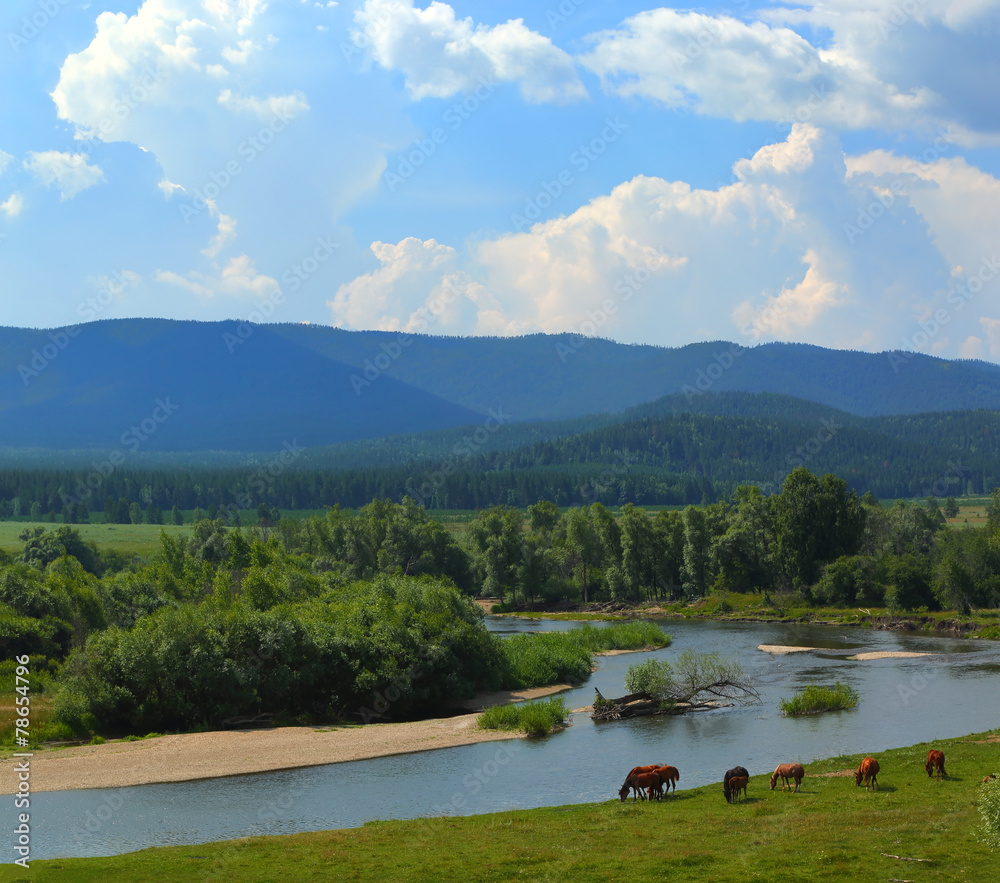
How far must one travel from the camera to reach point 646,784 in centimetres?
3775

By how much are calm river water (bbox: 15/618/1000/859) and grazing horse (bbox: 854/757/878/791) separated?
25.4 feet

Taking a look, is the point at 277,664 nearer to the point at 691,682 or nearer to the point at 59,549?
the point at 691,682

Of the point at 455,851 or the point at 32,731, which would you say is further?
the point at 32,731

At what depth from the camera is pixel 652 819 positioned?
110ft

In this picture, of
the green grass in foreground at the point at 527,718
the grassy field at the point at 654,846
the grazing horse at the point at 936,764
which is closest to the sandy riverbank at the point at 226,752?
the green grass in foreground at the point at 527,718

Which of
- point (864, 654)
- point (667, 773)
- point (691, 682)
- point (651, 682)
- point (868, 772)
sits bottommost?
point (864, 654)

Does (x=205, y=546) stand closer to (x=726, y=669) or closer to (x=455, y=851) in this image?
(x=726, y=669)

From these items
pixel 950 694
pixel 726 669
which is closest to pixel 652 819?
pixel 726 669

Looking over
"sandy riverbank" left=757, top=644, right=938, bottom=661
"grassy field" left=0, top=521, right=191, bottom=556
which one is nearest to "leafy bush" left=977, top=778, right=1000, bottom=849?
"sandy riverbank" left=757, top=644, right=938, bottom=661

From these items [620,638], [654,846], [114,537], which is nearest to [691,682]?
[620,638]

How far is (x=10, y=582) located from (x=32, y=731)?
22.9 meters

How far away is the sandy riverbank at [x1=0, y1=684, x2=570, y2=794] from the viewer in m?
47.3

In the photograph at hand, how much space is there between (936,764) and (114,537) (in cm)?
17057

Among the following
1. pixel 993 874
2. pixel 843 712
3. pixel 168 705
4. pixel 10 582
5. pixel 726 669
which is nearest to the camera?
pixel 993 874
